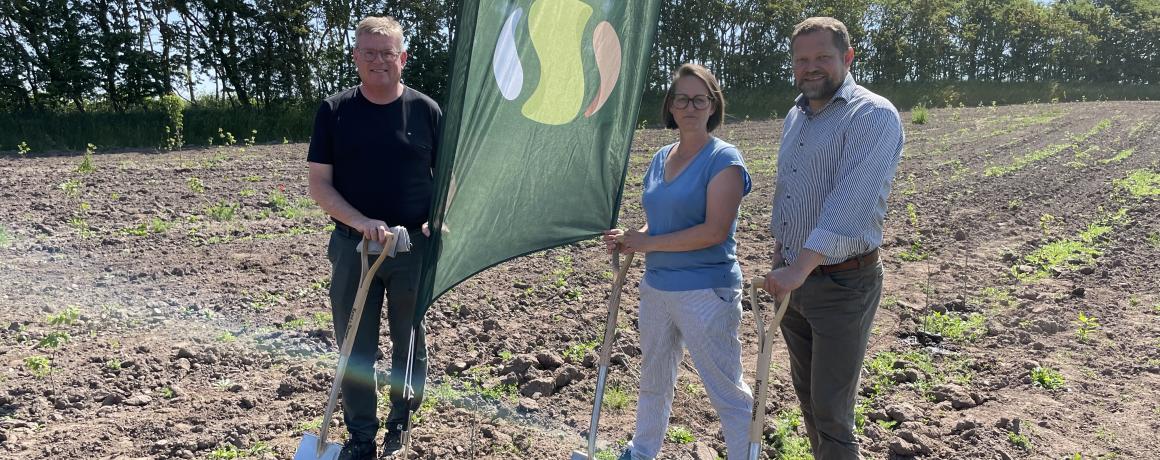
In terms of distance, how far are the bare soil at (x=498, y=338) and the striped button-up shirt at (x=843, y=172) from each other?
4.39ft

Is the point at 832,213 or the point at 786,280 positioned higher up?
the point at 832,213

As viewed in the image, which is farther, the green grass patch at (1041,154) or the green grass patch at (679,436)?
the green grass patch at (1041,154)

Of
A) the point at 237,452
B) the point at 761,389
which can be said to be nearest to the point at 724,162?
the point at 761,389

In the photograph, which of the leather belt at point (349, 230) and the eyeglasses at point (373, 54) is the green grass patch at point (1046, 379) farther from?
the eyeglasses at point (373, 54)

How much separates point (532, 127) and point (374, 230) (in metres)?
0.71

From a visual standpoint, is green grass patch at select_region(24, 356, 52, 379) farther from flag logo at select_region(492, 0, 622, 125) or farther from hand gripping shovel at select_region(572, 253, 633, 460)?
flag logo at select_region(492, 0, 622, 125)

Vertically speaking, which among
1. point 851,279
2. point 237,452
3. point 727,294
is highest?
point 851,279

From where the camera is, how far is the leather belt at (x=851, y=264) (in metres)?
2.71

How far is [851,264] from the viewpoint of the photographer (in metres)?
2.71

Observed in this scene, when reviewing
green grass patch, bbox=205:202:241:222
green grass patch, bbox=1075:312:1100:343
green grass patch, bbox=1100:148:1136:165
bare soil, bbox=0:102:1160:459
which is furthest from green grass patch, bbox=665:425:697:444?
green grass patch, bbox=1100:148:1136:165

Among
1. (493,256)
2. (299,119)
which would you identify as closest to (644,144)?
(299,119)

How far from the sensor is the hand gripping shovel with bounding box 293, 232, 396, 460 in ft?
9.51

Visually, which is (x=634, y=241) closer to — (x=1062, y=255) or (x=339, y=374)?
(x=339, y=374)

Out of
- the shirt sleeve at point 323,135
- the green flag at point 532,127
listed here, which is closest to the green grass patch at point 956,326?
the green flag at point 532,127
